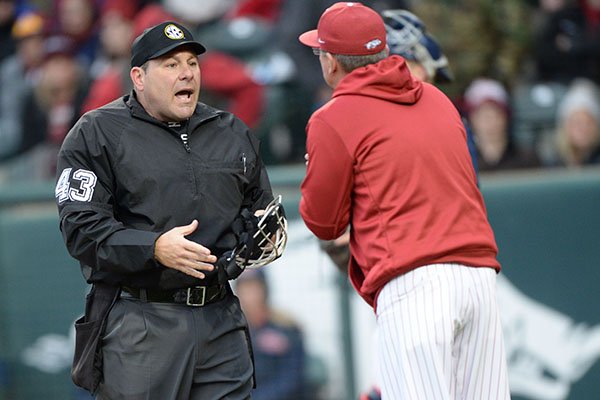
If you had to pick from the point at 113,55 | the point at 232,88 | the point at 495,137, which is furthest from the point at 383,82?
the point at 113,55

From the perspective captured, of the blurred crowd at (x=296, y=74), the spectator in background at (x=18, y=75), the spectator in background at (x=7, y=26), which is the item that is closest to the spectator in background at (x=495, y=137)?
the blurred crowd at (x=296, y=74)

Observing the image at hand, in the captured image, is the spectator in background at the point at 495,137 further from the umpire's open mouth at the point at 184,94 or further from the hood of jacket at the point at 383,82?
the umpire's open mouth at the point at 184,94

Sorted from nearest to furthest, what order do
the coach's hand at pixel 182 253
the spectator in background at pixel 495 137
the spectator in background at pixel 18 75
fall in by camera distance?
1. the coach's hand at pixel 182 253
2. the spectator in background at pixel 495 137
3. the spectator in background at pixel 18 75

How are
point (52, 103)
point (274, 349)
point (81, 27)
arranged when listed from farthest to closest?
point (81, 27) → point (52, 103) → point (274, 349)

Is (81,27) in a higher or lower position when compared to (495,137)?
higher

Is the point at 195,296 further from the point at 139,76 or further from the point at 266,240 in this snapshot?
the point at 139,76

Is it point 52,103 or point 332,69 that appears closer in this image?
point 332,69

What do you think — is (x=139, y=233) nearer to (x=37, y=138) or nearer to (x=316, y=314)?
(x=316, y=314)

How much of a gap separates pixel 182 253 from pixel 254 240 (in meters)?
0.38

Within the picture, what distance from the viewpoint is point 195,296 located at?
4.52m

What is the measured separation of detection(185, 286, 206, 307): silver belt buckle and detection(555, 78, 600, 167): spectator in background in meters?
4.24

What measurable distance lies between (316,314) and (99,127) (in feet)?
10.6

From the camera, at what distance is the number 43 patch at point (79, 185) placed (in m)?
4.33

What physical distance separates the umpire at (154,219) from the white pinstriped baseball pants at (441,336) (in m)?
0.65
